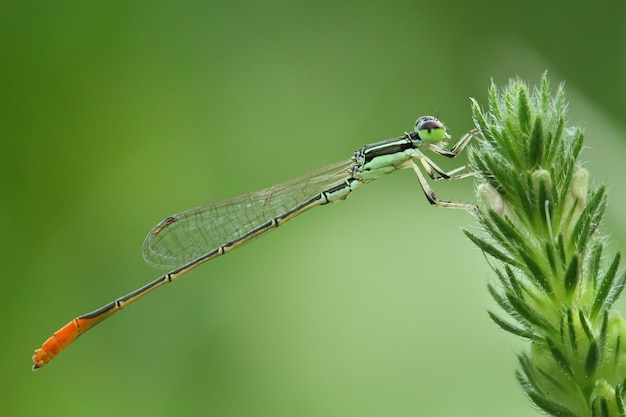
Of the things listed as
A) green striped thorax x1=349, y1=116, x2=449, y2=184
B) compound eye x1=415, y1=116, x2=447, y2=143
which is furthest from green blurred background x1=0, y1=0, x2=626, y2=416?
compound eye x1=415, y1=116, x2=447, y2=143

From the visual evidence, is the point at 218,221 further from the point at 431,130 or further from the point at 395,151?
the point at 431,130

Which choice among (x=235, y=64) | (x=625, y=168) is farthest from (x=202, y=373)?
(x=625, y=168)

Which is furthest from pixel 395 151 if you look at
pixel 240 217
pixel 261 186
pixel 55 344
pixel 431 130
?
pixel 55 344

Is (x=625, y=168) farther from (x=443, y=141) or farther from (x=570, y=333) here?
(x=570, y=333)

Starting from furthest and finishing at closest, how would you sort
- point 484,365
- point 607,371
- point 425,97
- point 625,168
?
point 425,97 → point 484,365 → point 625,168 → point 607,371

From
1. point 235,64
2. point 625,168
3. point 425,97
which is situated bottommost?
point 625,168

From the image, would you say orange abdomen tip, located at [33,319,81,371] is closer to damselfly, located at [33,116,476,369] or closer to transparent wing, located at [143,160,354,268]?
damselfly, located at [33,116,476,369]

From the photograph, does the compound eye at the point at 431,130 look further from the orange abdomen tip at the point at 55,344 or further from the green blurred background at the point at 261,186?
the orange abdomen tip at the point at 55,344
